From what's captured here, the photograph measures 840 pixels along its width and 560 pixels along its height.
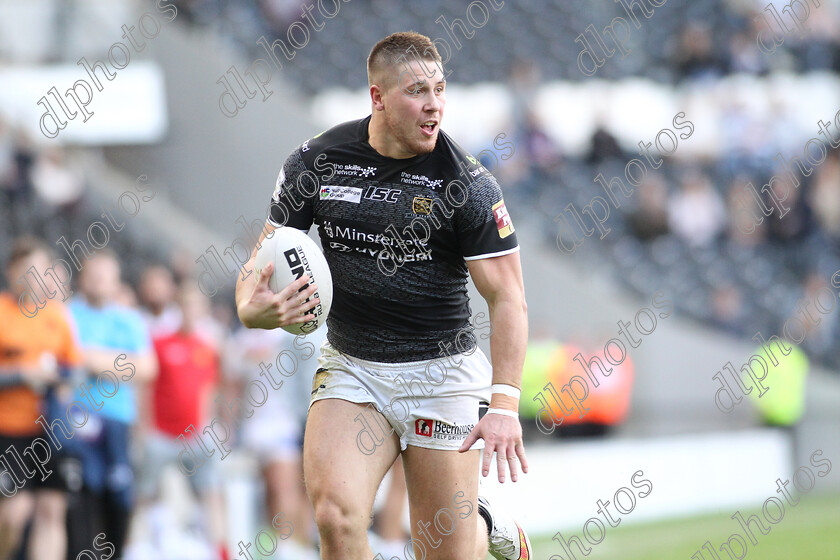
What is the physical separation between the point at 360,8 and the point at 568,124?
3.92 metres

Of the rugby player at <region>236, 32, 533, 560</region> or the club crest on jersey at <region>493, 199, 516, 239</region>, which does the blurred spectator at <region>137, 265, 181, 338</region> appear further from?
the club crest on jersey at <region>493, 199, 516, 239</region>

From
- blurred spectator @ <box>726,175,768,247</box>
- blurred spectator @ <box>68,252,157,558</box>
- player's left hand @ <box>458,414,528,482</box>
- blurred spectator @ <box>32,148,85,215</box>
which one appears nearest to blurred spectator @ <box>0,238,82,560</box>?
blurred spectator @ <box>68,252,157,558</box>

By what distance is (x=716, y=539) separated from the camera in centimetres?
1156

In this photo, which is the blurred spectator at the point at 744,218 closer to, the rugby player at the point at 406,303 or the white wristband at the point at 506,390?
the rugby player at the point at 406,303

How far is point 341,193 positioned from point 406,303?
63 cm

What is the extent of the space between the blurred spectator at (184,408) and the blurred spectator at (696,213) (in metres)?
9.33

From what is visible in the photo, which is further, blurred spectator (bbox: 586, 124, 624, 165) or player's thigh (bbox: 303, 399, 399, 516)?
blurred spectator (bbox: 586, 124, 624, 165)

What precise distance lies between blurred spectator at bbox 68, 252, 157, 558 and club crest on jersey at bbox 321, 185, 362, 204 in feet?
12.8

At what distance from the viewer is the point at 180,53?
633 inches

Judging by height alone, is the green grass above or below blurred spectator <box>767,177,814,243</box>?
below

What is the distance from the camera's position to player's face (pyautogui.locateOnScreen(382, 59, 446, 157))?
5316 millimetres

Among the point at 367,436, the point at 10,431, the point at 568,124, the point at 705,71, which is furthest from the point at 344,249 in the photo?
the point at 705,71

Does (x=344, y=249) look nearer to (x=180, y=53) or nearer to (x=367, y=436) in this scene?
(x=367, y=436)

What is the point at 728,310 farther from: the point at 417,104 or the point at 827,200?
the point at 417,104
